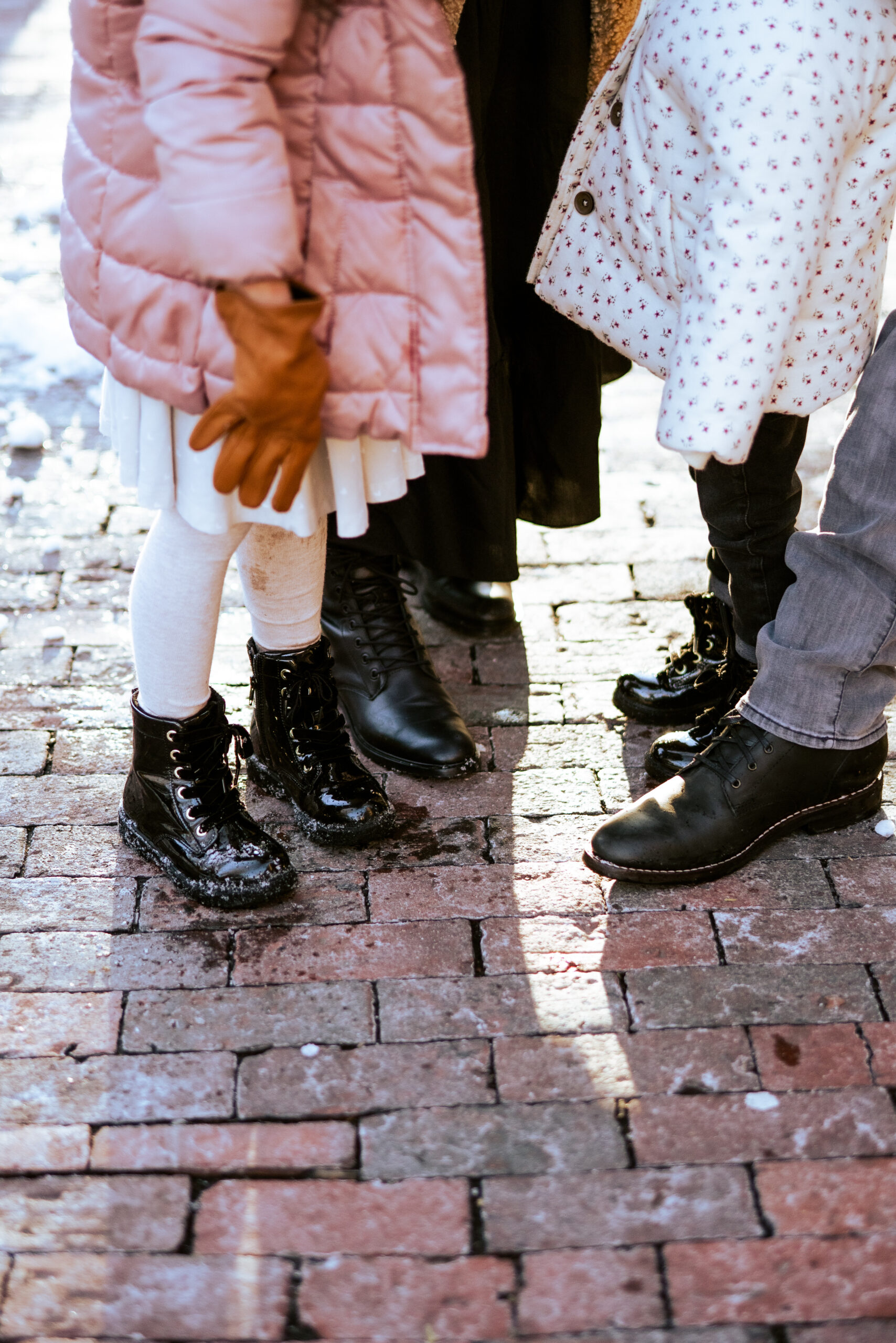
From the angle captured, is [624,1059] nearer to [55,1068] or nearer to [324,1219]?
[324,1219]

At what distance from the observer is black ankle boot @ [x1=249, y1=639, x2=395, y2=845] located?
2174 mm

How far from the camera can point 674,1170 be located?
160 cm

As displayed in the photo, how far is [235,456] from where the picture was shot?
1.59 metres

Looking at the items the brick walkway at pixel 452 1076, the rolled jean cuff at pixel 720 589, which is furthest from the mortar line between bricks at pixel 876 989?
the rolled jean cuff at pixel 720 589

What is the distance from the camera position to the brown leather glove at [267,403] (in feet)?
4.88

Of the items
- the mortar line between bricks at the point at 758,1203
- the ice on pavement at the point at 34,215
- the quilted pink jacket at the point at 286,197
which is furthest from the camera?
the ice on pavement at the point at 34,215

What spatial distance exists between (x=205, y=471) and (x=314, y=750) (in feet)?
2.15

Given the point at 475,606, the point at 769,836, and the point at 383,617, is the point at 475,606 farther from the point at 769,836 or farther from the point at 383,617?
the point at 769,836

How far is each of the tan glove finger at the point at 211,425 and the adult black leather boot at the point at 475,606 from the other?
1.27 meters

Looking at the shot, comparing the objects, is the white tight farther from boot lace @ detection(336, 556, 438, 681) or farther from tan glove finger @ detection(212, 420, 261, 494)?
boot lace @ detection(336, 556, 438, 681)

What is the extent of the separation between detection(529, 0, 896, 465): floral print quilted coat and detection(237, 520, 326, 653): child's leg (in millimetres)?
614

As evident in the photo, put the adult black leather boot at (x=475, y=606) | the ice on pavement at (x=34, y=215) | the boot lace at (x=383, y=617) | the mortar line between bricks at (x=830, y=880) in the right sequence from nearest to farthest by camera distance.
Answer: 1. the mortar line between bricks at (x=830, y=880)
2. the boot lace at (x=383, y=617)
3. the adult black leather boot at (x=475, y=606)
4. the ice on pavement at (x=34, y=215)

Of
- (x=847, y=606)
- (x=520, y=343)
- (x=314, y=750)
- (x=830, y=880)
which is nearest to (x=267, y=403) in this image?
(x=314, y=750)

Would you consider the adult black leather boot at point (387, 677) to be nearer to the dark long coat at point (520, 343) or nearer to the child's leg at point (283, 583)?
the dark long coat at point (520, 343)
